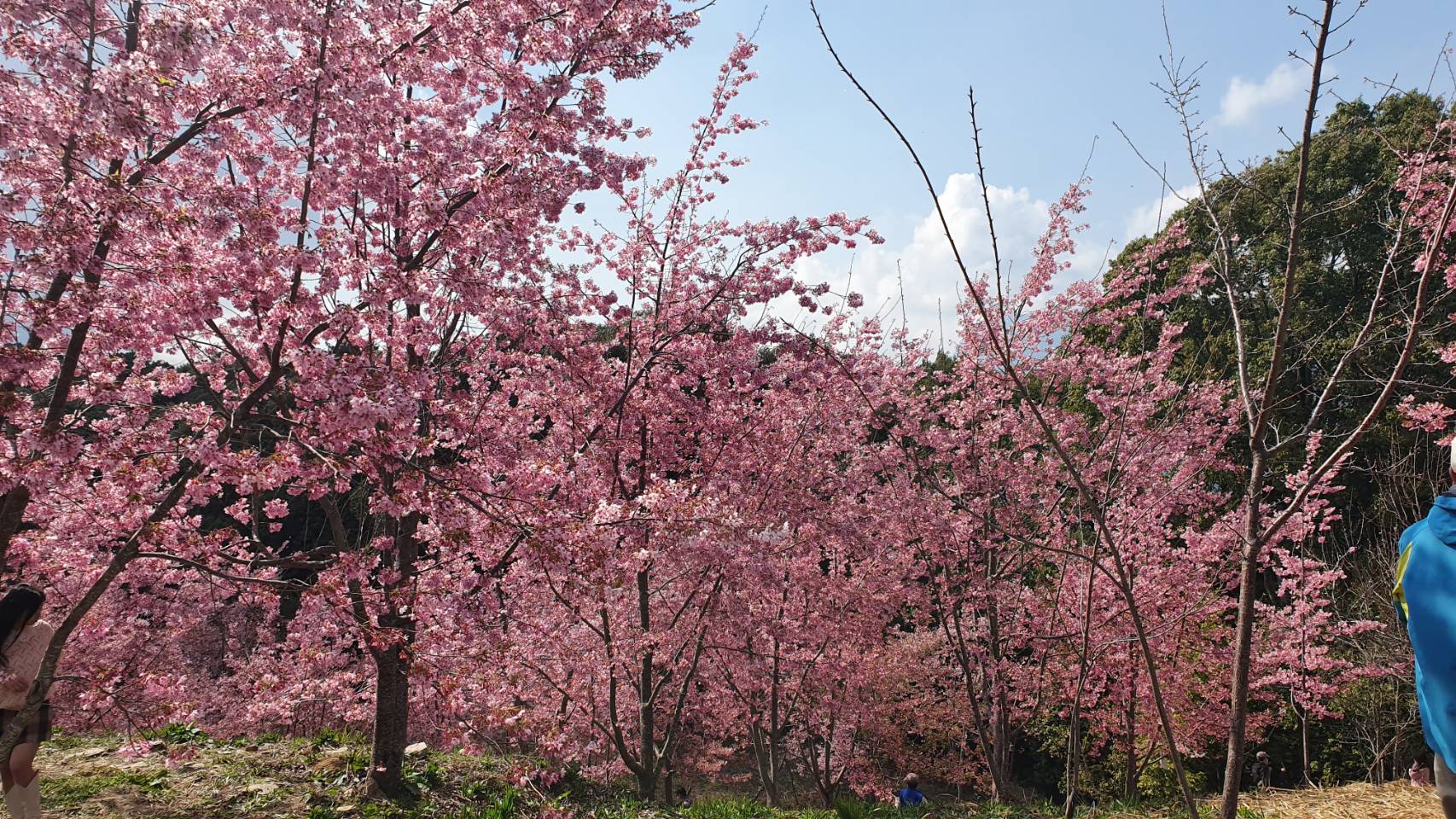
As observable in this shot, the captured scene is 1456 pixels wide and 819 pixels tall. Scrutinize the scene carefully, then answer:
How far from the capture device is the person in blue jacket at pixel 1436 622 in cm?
173

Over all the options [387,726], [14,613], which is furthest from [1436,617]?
[387,726]

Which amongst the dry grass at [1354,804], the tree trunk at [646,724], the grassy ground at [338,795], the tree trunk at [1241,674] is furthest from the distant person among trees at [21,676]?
the dry grass at [1354,804]

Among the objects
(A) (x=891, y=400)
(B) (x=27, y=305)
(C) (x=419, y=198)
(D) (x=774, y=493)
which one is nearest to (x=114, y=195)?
(B) (x=27, y=305)

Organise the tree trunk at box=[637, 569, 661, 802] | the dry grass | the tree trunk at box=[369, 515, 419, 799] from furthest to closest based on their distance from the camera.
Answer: the tree trunk at box=[637, 569, 661, 802], the tree trunk at box=[369, 515, 419, 799], the dry grass

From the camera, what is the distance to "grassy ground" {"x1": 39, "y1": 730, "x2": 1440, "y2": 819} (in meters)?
5.80

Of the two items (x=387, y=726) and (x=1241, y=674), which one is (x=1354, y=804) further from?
(x=387, y=726)

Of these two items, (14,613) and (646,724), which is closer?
(14,613)

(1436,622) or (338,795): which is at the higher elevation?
(1436,622)

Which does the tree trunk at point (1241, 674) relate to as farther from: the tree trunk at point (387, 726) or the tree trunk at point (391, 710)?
the tree trunk at point (387, 726)

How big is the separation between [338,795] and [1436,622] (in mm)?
7075

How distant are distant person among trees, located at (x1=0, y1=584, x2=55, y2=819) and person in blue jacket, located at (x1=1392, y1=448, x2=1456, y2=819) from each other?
5670 mm

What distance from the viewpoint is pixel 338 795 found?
6188mm

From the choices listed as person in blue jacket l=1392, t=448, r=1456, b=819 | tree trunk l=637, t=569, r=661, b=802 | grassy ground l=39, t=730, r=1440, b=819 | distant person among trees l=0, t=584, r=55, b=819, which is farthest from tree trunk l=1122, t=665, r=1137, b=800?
distant person among trees l=0, t=584, r=55, b=819

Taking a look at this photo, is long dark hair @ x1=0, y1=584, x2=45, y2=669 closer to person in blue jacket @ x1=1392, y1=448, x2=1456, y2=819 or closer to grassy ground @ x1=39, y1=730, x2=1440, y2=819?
grassy ground @ x1=39, y1=730, x2=1440, y2=819
